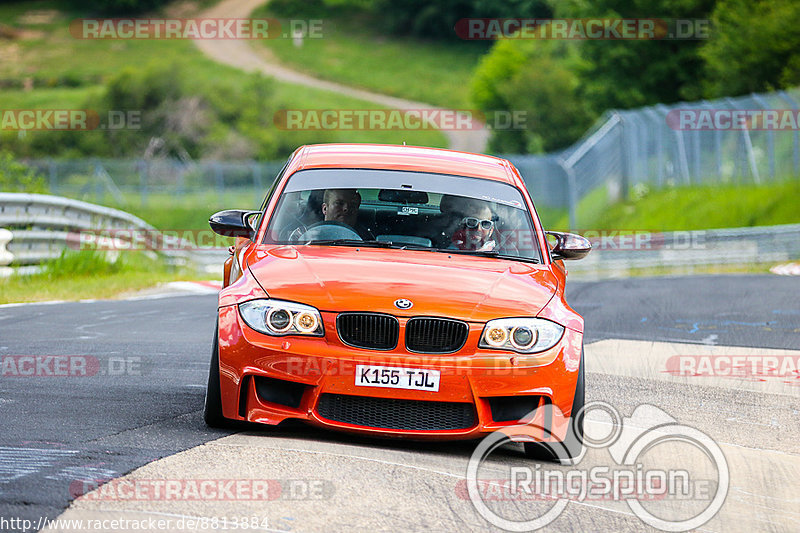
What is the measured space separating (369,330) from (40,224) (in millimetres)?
11327

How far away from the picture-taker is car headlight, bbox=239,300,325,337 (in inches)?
245

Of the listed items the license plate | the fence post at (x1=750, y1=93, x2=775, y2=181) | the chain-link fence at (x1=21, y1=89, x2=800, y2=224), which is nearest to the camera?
the license plate

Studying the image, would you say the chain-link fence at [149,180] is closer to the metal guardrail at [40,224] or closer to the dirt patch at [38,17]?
the metal guardrail at [40,224]

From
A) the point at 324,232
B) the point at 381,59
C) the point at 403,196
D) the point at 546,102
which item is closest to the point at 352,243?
the point at 324,232

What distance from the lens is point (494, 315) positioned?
6.36 m

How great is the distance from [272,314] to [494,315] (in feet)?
3.73

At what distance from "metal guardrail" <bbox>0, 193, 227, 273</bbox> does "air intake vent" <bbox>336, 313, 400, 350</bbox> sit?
1001 cm

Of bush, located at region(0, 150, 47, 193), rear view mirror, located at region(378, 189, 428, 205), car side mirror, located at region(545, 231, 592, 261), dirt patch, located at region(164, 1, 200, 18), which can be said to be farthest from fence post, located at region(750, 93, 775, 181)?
dirt patch, located at region(164, 1, 200, 18)

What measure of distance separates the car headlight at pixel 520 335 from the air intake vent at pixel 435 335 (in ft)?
0.39

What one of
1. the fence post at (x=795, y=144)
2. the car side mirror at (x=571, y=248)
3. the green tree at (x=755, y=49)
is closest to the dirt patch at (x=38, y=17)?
the green tree at (x=755, y=49)

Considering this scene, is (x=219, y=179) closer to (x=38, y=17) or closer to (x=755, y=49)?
(x=755, y=49)

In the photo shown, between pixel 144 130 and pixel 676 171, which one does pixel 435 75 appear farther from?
pixel 676 171

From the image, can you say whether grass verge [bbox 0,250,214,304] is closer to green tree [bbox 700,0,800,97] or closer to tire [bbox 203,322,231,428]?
tire [bbox 203,322,231,428]

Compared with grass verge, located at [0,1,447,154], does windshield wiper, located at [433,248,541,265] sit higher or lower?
lower
